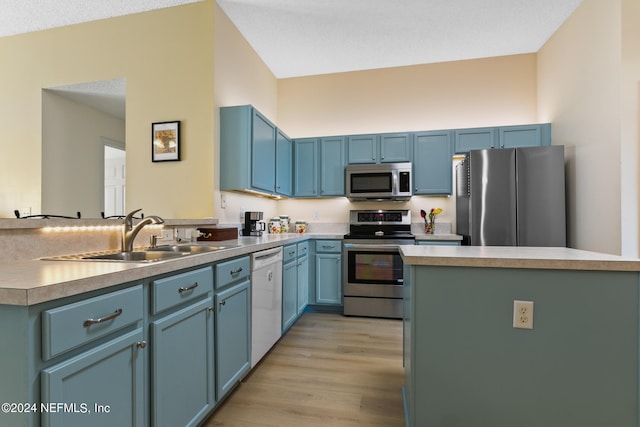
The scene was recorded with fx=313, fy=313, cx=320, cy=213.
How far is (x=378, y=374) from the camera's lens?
2227 millimetres

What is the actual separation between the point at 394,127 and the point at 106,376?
4019mm

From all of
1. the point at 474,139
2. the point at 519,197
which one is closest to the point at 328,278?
the point at 519,197

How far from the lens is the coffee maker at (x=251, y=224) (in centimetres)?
331

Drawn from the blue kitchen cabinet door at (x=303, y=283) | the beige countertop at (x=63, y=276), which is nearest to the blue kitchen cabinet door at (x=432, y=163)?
the blue kitchen cabinet door at (x=303, y=283)

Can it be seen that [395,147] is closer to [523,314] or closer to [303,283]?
[303,283]

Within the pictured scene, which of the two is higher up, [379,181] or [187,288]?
[379,181]

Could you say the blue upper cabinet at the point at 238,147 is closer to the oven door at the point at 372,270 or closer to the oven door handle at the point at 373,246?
the oven door handle at the point at 373,246

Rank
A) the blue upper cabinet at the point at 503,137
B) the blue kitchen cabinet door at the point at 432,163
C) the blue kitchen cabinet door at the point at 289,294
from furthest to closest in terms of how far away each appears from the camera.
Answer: the blue kitchen cabinet door at the point at 432,163, the blue upper cabinet at the point at 503,137, the blue kitchen cabinet door at the point at 289,294

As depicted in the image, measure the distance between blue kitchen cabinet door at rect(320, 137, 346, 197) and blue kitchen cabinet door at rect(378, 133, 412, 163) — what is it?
0.49m

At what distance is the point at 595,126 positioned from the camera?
284cm

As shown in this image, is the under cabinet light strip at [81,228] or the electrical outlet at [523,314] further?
the under cabinet light strip at [81,228]

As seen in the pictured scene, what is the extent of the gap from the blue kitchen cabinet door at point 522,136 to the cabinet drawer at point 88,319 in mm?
3935

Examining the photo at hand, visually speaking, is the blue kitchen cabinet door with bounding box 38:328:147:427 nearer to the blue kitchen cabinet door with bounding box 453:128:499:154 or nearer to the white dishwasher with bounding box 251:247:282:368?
the white dishwasher with bounding box 251:247:282:368

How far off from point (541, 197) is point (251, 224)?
2.94 meters
